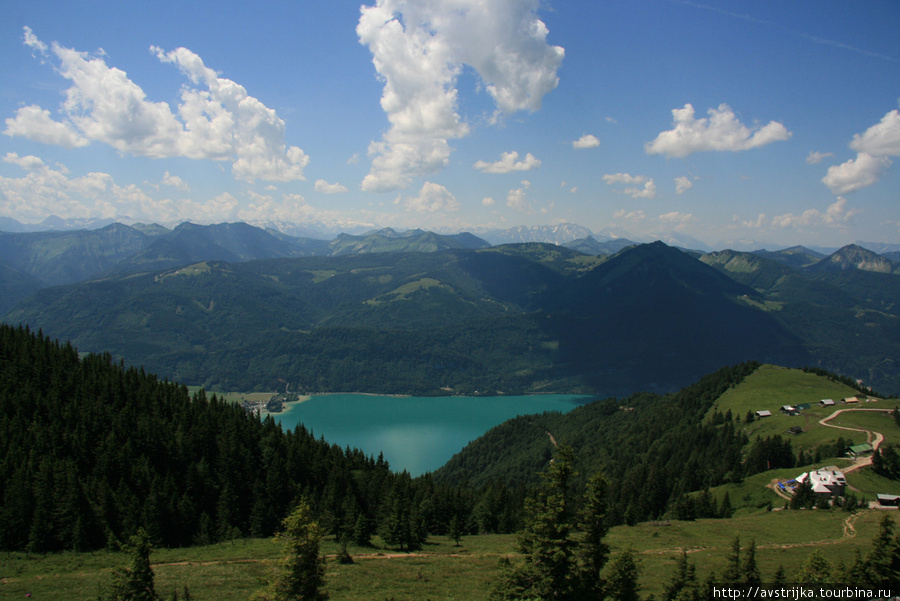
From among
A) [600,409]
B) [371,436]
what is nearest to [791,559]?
[600,409]

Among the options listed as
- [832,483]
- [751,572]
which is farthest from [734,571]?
[832,483]

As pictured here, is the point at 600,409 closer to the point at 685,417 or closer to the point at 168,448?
the point at 685,417

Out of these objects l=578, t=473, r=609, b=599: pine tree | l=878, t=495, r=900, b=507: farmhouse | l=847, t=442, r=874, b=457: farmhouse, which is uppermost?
l=578, t=473, r=609, b=599: pine tree

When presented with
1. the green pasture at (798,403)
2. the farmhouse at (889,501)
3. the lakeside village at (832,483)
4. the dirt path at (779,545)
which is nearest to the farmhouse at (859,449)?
the lakeside village at (832,483)

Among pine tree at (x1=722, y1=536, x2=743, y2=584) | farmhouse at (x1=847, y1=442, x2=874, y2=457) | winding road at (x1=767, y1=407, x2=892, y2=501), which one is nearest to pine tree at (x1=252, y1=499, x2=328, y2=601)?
pine tree at (x1=722, y1=536, x2=743, y2=584)

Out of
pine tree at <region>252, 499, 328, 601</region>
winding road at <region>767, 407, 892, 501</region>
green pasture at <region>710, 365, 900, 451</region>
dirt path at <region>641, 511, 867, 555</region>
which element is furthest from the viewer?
green pasture at <region>710, 365, 900, 451</region>

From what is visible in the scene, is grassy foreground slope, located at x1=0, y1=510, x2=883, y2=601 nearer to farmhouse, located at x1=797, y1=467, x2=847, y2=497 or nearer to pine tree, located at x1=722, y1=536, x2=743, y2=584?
pine tree, located at x1=722, y1=536, x2=743, y2=584
